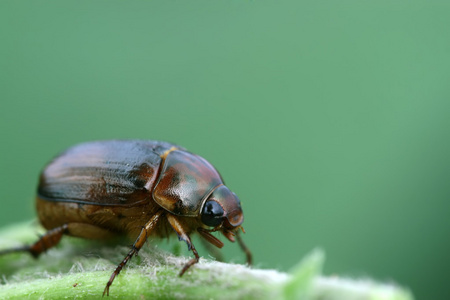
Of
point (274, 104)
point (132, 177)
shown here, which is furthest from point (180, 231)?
point (274, 104)

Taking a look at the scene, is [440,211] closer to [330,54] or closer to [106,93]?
[330,54]

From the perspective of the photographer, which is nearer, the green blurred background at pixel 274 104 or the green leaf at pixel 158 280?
the green leaf at pixel 158 280

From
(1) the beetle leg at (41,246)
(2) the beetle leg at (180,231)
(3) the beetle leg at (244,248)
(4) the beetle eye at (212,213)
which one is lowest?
(1) the beetle leg at (41,246)

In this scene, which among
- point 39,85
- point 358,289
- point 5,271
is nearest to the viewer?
point 358,289

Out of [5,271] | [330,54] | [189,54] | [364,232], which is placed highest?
[330,54]

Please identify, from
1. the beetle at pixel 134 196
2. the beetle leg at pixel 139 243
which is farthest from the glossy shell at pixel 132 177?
the beetle leg at pixel 139 243

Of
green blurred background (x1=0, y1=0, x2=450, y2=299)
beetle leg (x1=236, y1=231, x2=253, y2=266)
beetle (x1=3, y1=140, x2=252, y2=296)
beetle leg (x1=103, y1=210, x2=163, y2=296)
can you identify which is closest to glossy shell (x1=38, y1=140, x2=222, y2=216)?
beetle (x1=3, y1=140, x2=252, y2=296)

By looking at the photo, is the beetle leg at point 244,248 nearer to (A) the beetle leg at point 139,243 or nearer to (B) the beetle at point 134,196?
(B) the beetle at point 134,196

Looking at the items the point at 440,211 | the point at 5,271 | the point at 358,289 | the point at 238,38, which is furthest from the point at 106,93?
the point at 358,289
